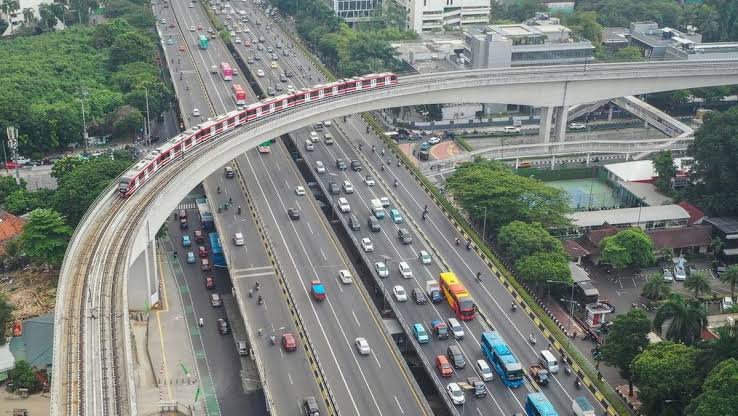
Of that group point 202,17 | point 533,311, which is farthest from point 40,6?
point 533,311

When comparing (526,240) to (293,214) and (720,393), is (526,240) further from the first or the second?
(720,393)

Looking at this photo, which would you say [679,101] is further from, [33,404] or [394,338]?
[33,404]

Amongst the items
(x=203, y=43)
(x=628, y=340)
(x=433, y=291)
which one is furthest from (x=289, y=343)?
(x=203, y=43)

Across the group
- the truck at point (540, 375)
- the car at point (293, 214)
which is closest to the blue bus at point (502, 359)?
the truck at point (540, 375)

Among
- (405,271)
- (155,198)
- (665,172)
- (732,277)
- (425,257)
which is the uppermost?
(665,172)

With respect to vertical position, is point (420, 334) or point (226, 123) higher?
point (226, 123)

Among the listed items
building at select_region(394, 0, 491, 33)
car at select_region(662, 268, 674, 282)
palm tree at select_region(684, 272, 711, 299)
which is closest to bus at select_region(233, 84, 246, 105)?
building at select_region(394, 0, 491, 33)
